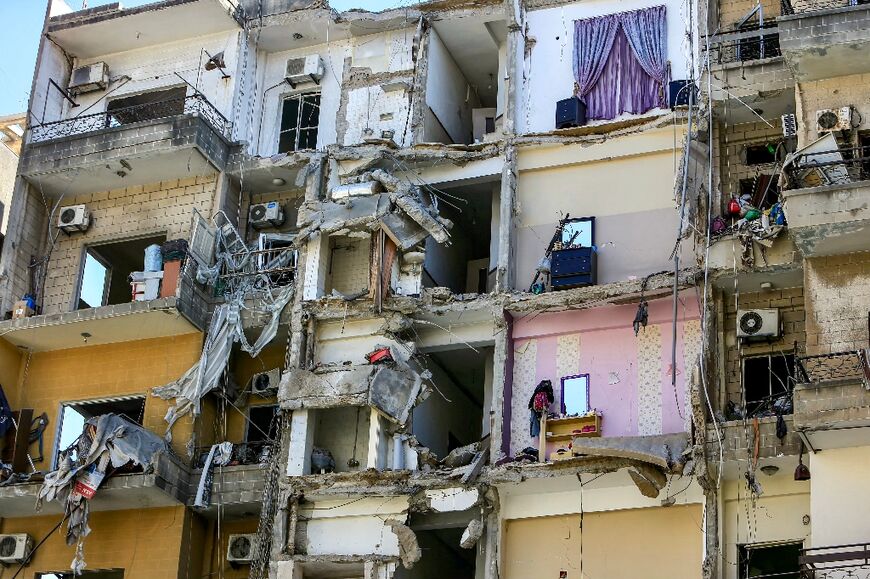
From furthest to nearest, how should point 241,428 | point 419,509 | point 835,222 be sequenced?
point 241,428 → point 419,509 → point 835,222

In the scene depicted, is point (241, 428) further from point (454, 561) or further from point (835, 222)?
point (835, 222)

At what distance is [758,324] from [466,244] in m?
7.86

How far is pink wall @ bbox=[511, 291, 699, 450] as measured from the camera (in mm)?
26109

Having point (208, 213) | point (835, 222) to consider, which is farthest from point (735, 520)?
point (208, 213)

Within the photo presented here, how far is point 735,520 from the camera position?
24359 millimetres

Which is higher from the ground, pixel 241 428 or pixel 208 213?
pixel 208 213

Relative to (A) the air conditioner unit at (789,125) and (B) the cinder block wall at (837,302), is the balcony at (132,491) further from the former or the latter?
(A) the air conditioner unit at (789,125)

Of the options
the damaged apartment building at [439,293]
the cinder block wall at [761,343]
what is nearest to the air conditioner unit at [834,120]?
the damaged apartment building at [439,293]

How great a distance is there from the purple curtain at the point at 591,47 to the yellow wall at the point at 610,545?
8405mm

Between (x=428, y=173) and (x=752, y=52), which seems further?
(x=428, y=173)

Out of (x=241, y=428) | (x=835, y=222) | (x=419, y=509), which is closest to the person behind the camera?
(x=835, y=222)

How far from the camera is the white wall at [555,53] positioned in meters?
29.5

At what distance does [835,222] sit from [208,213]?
487 inches

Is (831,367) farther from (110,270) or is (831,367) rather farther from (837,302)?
(110,270)
